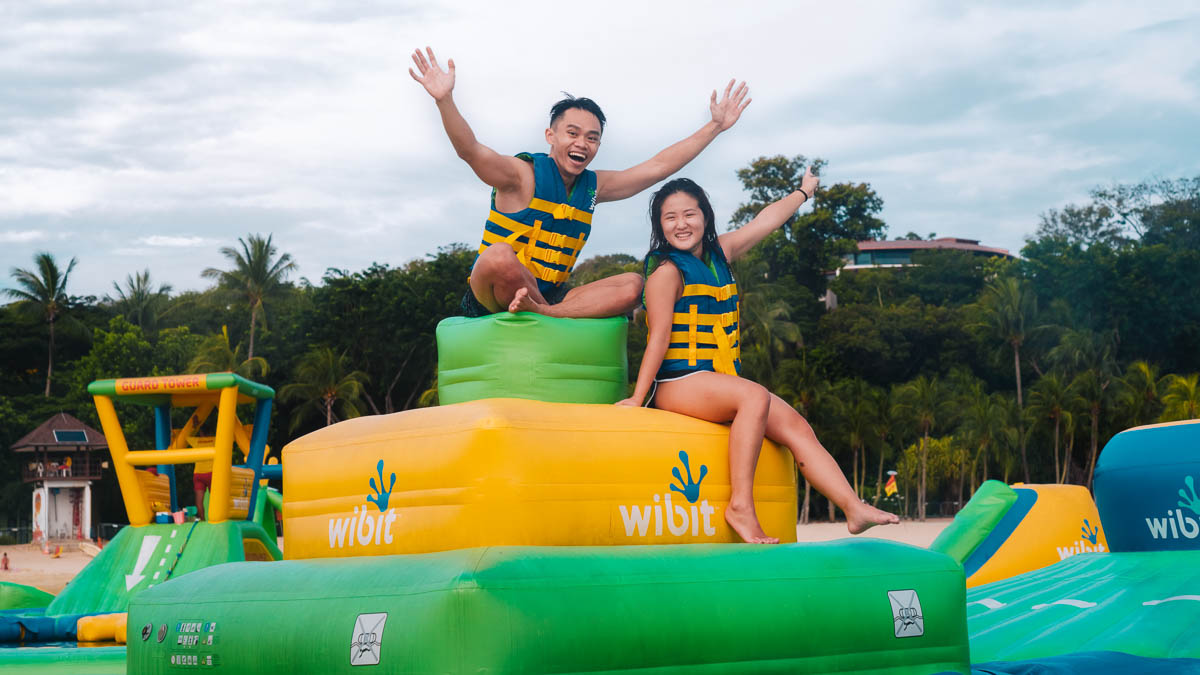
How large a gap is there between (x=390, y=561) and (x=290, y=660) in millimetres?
445

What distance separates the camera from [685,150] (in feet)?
18.6

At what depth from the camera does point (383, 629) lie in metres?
3.54

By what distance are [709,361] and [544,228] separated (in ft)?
3.08

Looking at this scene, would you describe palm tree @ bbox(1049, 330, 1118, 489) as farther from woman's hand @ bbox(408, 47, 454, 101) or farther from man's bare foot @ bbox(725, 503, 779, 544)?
woman's hand @ bbox(408, 47, 454, 101)

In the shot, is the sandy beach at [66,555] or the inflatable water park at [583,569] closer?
the inflatable water park at [583,569]

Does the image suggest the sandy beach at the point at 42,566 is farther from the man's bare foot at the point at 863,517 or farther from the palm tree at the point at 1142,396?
the palm tree at the point at 1142,396

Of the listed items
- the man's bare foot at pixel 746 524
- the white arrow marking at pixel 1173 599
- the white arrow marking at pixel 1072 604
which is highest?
the man's bare foot at pixel 746 524

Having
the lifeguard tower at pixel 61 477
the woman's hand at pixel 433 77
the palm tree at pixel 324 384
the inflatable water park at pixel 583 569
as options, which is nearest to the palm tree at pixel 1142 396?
the palm tree at pixel 324 384

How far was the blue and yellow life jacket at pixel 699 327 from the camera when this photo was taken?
16.0 ft

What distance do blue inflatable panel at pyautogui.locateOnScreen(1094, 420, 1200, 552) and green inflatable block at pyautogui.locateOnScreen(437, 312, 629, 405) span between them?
8.66 ft

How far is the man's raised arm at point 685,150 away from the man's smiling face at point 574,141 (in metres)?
0.33

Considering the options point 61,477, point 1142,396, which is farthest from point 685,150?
point 1142,396

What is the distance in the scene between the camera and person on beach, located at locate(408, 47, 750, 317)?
477 cm

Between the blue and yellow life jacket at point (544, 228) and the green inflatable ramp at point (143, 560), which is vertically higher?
the blue and yellow life jacket at point (544, 228)
